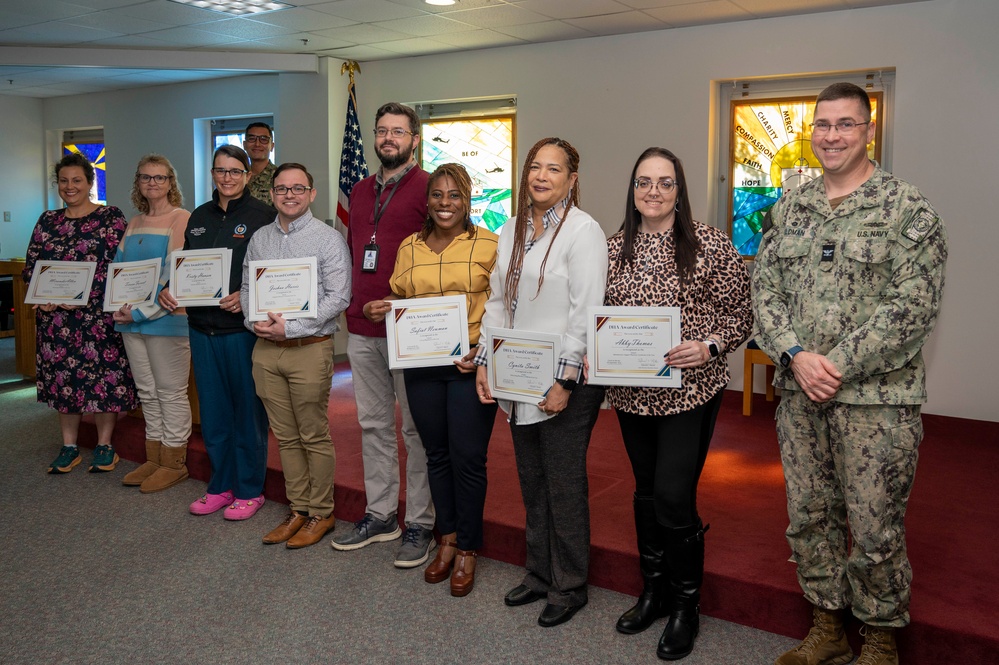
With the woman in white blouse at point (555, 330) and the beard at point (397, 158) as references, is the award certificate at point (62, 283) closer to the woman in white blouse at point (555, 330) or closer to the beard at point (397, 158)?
the beard at point (397, 158)

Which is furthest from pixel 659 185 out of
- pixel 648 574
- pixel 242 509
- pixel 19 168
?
pixel 19 168

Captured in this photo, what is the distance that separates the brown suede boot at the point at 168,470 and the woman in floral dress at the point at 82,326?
397 millimetres

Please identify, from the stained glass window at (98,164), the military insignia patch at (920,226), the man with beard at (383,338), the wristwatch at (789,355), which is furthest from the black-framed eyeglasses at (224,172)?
the stained glass window at (98,164)

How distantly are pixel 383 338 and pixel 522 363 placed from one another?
791mm

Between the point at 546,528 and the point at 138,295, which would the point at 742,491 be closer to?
the point at 546,528

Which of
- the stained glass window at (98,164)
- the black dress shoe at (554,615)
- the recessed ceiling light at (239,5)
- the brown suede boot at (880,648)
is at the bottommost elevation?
the black dress shoe at (554,615)

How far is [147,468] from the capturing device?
173 inches

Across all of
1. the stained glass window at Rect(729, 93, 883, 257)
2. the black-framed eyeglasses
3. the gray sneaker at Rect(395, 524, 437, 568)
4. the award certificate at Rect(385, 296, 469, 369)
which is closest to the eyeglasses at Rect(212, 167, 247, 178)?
the black-framed eyeglasses

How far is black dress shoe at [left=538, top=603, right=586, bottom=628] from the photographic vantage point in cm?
279

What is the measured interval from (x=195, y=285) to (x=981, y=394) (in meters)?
4.66

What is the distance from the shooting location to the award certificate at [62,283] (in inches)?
170

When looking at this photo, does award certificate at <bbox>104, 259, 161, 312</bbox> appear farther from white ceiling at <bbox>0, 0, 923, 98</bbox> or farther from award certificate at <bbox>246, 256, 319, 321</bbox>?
white ceiling at <bbox>0, 0, 923, 98</bbox>

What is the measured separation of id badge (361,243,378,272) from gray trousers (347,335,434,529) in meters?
0.26

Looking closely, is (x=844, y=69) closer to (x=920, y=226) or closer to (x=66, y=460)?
(x=920, y=226)
